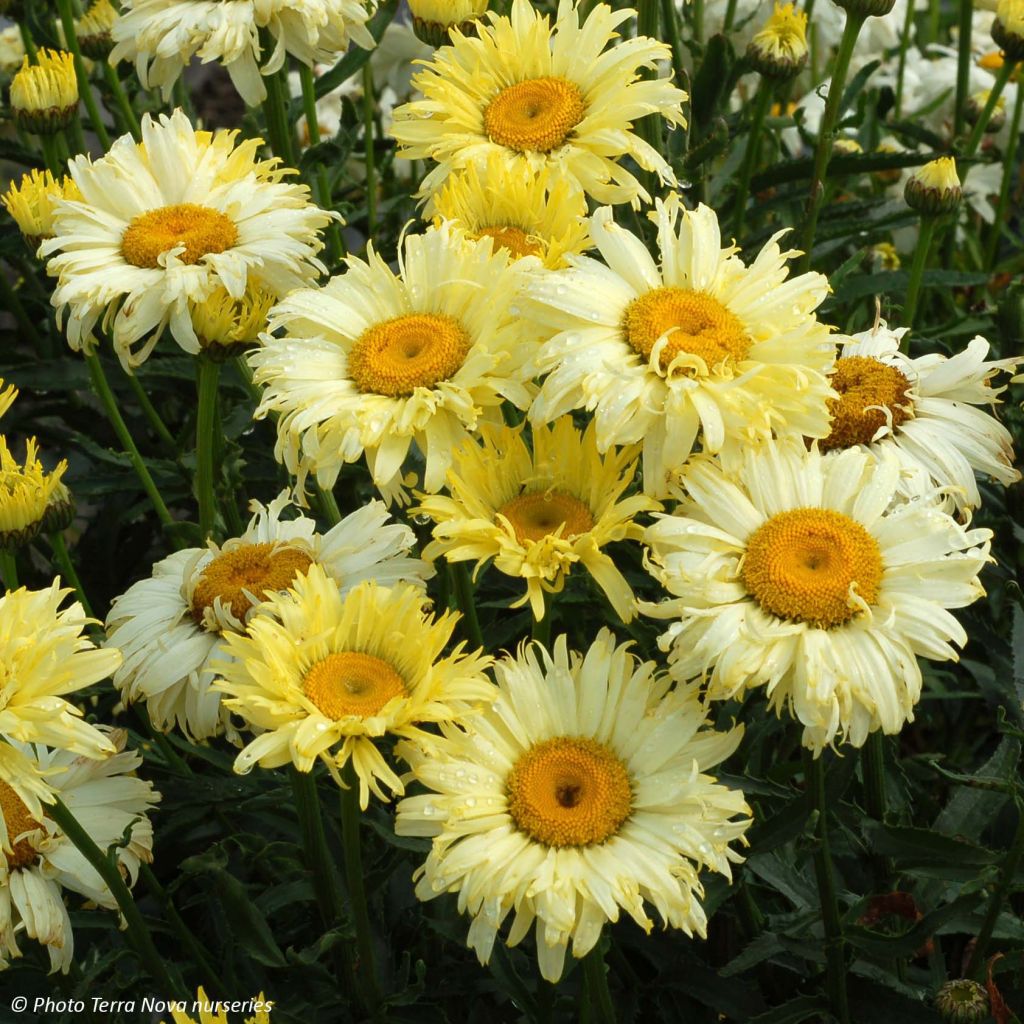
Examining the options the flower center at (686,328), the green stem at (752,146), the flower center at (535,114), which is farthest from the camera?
the green stem at (752,146)

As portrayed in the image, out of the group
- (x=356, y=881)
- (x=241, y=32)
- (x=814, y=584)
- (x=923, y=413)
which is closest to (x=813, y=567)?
(x=814, y=584)

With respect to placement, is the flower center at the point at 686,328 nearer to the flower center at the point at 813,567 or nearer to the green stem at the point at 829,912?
the flower center at the point at 813,567

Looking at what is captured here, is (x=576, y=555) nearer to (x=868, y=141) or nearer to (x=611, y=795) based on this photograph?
(x=611, y=795)

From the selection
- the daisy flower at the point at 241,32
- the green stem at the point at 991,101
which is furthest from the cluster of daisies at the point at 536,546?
the green stem at the point at 991,101

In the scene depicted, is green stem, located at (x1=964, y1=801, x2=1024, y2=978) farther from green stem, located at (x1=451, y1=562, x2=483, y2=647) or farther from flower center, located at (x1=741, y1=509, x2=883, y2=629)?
green stem, located at (x1=451, y1=562, x2=483, y2=647)

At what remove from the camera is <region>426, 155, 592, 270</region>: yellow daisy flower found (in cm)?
174

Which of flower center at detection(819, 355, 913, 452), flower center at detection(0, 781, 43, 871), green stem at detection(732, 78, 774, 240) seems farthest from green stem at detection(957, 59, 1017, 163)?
flower center at detection(0, 781, 43, 871)

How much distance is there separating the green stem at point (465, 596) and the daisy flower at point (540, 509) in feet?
0.48

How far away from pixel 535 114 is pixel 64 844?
1189 millimetres

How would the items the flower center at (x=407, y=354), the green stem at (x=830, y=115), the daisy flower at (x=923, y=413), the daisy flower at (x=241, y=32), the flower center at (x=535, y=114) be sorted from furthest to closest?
1. the daisy flower at (x=241, y=32)
2. the green stem at (x=830, y=115)
3. the flower center at (x=535, y=114)
4. the daisy flower at (x=923, y=413)
5. the flower center at (x=407, y=354)

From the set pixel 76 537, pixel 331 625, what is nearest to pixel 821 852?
Result: pixel 331 625

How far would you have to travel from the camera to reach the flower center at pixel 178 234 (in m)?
1.87

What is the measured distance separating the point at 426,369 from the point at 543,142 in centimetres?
54

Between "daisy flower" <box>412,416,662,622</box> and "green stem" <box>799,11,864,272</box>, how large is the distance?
2.06 ft
